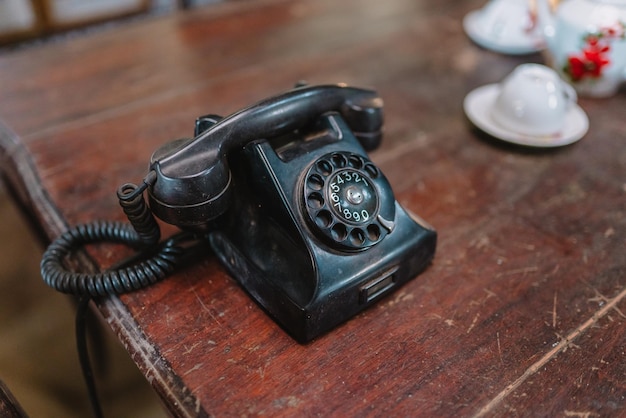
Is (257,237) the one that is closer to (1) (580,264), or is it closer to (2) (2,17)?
(1) (580,264)

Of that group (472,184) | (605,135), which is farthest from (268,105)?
(605,135)

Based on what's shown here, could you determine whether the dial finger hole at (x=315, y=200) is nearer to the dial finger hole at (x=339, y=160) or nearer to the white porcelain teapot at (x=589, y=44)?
the dial finger hole at (x=339, y=160)

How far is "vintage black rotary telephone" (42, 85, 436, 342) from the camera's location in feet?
→ 1.88

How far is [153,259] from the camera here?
652 mm

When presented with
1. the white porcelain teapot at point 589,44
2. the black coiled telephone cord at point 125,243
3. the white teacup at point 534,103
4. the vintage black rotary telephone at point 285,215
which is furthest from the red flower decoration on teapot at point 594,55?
the black coiled telephone cord at point 125,243

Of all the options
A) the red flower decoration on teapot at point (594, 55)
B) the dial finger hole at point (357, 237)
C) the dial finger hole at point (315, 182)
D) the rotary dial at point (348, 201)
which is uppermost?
the dial finger hole at point (315, 182)

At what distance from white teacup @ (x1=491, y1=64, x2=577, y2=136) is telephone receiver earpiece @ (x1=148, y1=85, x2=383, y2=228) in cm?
44

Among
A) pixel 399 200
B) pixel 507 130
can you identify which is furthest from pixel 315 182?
pixel 507 130

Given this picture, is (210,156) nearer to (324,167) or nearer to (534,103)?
(324,167)

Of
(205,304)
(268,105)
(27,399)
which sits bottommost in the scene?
(27,399)

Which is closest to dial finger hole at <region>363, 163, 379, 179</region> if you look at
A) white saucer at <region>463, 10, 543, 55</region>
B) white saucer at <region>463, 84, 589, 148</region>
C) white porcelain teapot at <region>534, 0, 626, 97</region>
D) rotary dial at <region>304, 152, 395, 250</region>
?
rotary dial at <region>304, 152, 395, 250</region>

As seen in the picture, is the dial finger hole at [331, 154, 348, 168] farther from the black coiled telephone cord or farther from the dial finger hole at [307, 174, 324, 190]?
the black coiled telephone cord

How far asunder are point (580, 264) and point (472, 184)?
21 centimetres

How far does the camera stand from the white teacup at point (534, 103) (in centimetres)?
91
